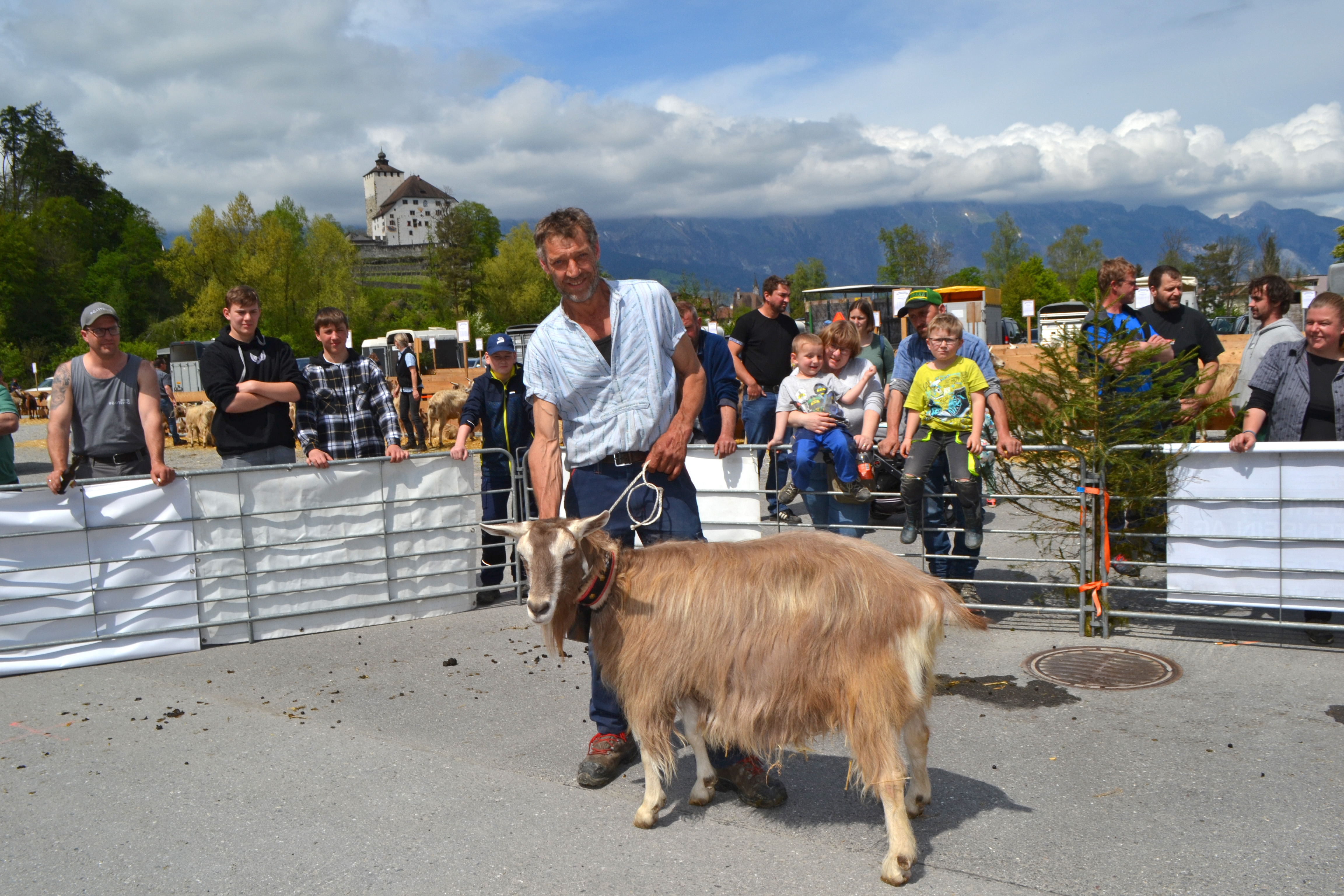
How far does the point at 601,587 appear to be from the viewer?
360 centimetres

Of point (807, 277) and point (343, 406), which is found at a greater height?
point (807, 277)

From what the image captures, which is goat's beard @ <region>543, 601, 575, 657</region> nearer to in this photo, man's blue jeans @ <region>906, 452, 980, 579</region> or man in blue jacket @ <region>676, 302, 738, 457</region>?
man in blue jacket @ <region>676, 302, 738, 457</region>

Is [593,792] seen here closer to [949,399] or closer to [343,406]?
[949,399]

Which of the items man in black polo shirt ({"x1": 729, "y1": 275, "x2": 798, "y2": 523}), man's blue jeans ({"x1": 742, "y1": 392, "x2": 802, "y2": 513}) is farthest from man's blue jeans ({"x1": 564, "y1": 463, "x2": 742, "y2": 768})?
man in black polo shirt ({"x1": 729, "y1": 275, "x2": 798, "y2": 523})

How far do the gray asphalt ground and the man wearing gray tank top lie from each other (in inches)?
62.0

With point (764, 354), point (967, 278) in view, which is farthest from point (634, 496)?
point (967, 278)

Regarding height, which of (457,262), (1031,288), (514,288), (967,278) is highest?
(457,262)

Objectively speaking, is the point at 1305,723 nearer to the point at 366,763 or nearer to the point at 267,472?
the point at 366,763

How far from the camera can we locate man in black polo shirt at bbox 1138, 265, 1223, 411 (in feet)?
21.3

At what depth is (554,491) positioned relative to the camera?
12.7ft

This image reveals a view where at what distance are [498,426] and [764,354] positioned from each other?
320 cm

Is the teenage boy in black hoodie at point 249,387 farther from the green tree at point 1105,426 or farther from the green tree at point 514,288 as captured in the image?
the green tree at point 514,288

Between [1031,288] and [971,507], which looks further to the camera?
[1031,288]

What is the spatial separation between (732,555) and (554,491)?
0.85m
